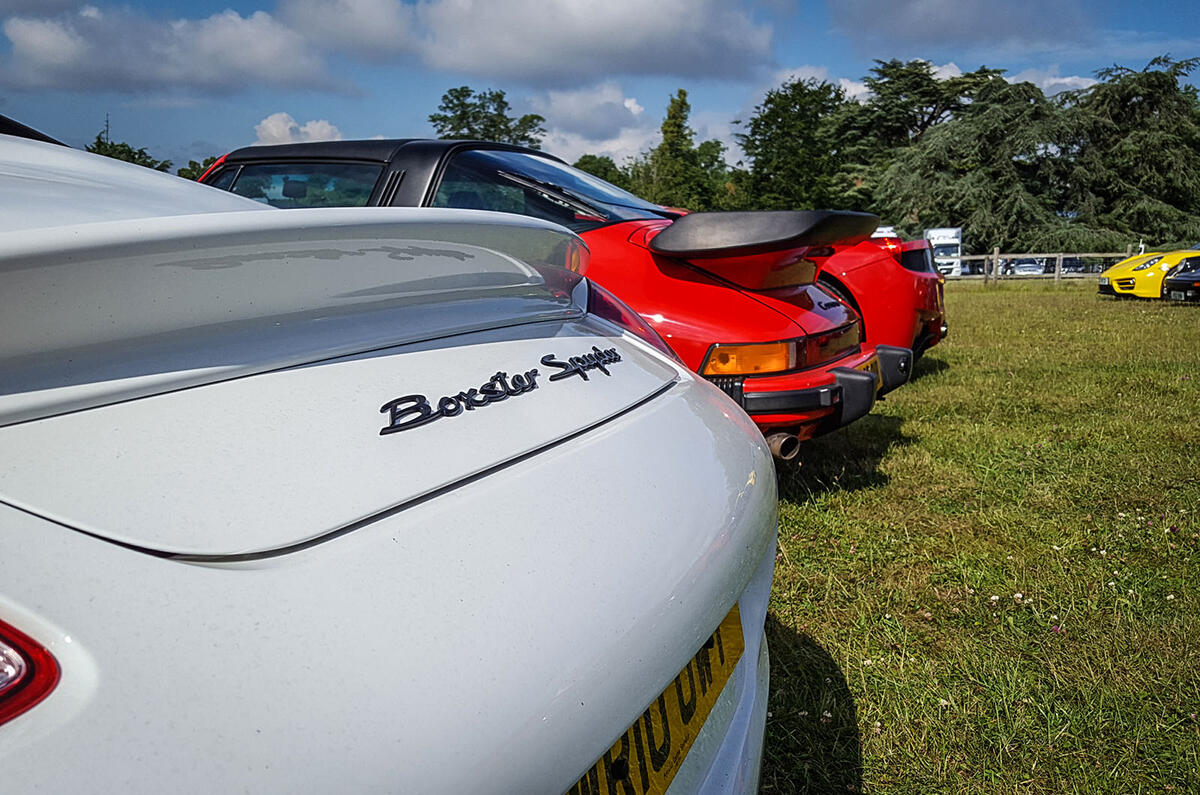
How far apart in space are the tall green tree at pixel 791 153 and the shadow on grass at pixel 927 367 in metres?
34.6

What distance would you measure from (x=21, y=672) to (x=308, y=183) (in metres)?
2.93

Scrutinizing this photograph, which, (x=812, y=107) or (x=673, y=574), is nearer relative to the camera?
(x=673, y=574)

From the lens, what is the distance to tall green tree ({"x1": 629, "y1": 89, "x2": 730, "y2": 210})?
4219 centimetres

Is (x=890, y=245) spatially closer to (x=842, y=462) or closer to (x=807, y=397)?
(x=842, y=462)

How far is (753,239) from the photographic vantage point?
9.10 ft

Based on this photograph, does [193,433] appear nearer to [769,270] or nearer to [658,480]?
[658,480]

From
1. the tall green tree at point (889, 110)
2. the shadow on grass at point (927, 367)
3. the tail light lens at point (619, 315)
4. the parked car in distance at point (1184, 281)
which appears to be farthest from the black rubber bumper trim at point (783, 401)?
the tall green tree at point (889, 110)

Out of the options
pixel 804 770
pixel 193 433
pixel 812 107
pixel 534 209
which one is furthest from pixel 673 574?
pixel 812 107

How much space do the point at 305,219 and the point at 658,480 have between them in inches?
20.4

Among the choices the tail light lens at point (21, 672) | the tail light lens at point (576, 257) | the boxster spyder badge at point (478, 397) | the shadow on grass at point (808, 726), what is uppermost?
the tail light lens at point (576, 257)

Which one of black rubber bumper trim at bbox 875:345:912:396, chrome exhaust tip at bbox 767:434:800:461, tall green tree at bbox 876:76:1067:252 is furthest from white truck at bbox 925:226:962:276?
chrome exhaust tip at bbox 767:434:800:461

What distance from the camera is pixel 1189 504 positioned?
10.9 ft

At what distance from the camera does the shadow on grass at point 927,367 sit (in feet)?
22.3

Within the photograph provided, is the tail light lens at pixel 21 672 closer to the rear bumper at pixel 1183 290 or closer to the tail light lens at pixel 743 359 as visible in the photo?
the tail light lens at pixel 743 359
